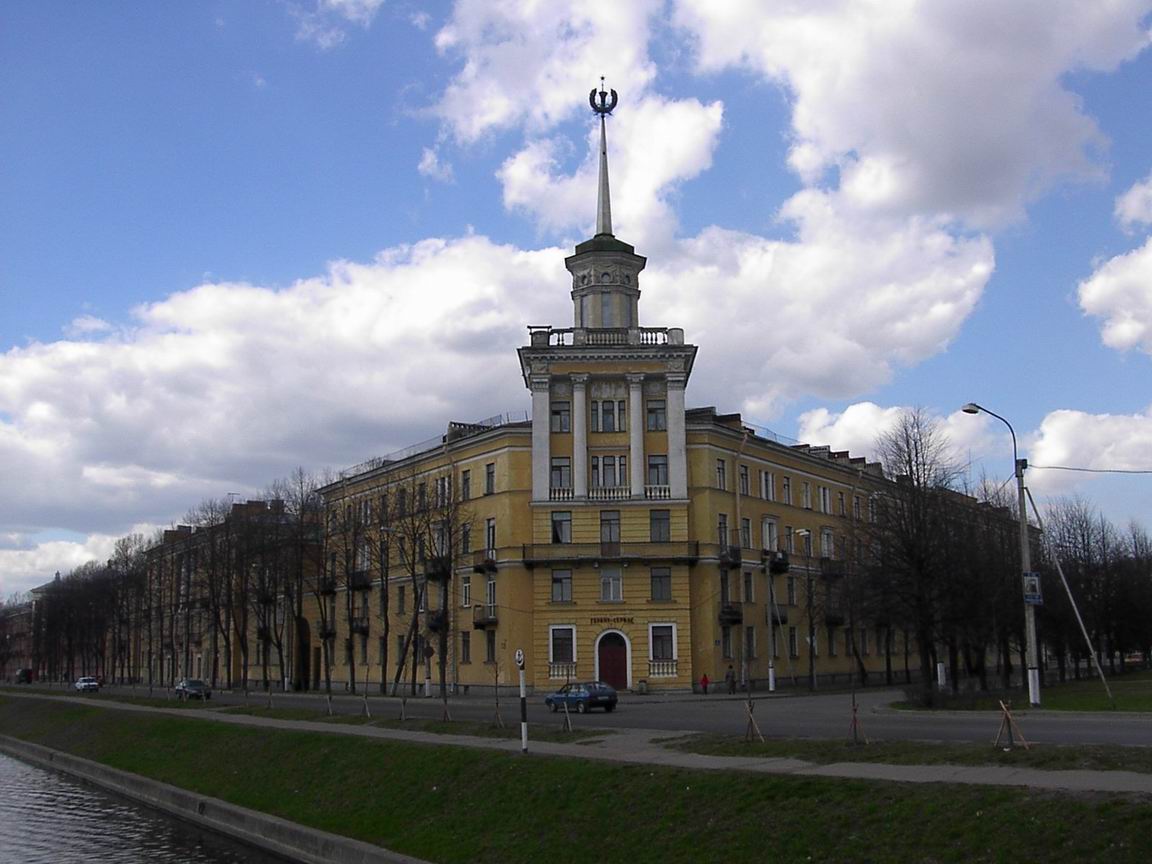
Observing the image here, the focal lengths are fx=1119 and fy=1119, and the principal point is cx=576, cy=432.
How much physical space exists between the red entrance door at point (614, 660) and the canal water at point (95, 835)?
33957 mm

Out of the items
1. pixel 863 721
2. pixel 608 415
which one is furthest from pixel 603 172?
pixel 863 721

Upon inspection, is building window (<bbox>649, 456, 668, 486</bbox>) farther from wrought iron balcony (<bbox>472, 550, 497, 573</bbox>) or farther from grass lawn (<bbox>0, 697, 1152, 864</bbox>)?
grass lawn (<bbox>0, 697, 1152, 864</bbox>)

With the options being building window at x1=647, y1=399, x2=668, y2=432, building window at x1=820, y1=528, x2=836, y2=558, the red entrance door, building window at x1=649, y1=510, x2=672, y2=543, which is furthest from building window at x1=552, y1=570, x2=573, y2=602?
building window at x1=820, y1=528, x2=836, y2=558

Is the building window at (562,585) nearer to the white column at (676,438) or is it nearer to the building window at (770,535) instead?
the white column at (676,438)

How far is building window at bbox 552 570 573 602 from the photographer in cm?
6825

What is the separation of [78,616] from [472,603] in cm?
6409

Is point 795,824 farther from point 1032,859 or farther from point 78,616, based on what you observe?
point 78,616

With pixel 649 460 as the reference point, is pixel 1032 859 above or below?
below

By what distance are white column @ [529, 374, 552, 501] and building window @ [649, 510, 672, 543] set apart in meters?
6.68

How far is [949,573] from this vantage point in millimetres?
47031

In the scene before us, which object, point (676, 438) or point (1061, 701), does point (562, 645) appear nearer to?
point (676, 438)

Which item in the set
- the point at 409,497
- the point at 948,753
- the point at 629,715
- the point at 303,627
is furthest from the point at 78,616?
the point at 948,753

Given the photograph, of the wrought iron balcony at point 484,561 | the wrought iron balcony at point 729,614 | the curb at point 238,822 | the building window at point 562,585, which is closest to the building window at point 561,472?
the building window at point 562,585

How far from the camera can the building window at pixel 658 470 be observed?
6925 cm
